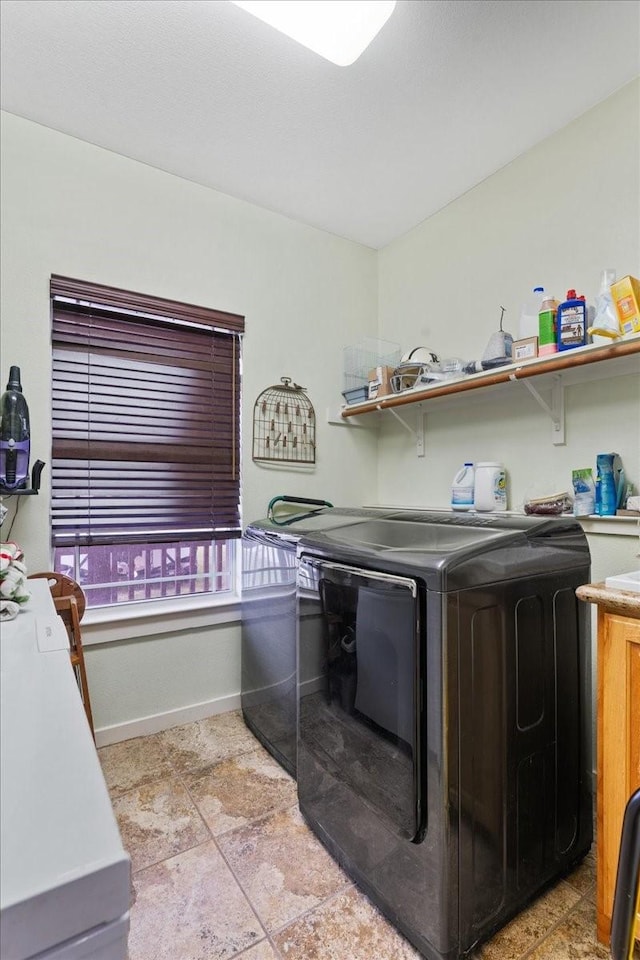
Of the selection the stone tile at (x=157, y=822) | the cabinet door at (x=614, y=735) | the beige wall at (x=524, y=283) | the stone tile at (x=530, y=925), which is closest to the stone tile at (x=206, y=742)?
the stone tile at (x=157, y=822)

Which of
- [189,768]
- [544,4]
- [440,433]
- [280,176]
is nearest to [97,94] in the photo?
[280,176]

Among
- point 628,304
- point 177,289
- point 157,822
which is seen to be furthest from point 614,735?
point 177,289

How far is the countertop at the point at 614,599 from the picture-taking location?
1.08 meters

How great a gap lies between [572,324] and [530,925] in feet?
6.11

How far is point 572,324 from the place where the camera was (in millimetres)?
1696

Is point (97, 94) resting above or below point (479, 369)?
above

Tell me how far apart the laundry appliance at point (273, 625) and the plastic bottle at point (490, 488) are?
0.57 metres

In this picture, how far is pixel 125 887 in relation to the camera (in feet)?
1.23

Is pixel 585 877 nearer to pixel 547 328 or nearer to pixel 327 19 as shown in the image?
pixel 547 328

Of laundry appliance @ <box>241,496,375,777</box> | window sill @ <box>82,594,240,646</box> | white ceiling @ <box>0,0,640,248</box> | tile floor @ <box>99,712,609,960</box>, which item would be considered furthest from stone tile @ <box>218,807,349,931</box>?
white ceiling @ <box>0,0,640,248</box>

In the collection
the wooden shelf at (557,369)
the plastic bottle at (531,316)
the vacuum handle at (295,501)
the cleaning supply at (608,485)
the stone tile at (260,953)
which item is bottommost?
the stone tile at (260,953)

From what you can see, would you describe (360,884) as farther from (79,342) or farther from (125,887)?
(79,342)

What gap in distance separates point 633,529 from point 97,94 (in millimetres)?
2624

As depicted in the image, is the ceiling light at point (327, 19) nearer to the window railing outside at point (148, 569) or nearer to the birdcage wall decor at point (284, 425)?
the birdcage wall decor at point (284, 425)
